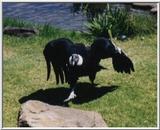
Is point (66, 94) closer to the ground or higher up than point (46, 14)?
closer to the ground

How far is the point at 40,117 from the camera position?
22.4 ft

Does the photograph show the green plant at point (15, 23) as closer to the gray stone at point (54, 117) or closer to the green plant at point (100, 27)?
the green plant at point (100, 27)

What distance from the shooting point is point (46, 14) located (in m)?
12.5

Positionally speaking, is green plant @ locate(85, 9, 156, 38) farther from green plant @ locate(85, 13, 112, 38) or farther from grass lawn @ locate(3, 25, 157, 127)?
grass lawn @ locate(3, 25, 157, 127)

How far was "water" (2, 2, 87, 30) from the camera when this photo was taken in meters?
12.2

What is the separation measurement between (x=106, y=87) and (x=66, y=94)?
71 cm

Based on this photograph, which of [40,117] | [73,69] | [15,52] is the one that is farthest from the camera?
[15,52]

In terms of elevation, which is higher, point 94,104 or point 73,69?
point 73,69

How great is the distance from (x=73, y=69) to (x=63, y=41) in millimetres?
506

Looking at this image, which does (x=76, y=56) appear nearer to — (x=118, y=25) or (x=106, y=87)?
(x=106, y=87)

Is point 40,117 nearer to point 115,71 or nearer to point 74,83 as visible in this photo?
point 74,83

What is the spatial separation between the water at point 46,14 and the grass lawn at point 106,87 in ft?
5.61

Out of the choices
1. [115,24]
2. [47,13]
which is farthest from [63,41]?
[47,13]

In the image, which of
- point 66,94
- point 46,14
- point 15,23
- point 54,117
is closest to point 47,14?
point 46,14
